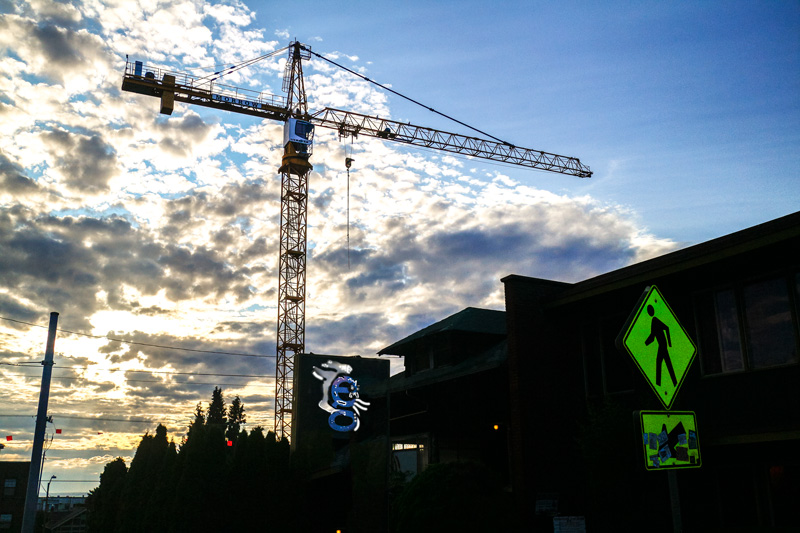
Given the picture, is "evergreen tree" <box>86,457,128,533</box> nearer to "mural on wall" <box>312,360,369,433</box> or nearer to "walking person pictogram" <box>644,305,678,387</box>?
"mural on wall" <box>312,360,369,433</box>

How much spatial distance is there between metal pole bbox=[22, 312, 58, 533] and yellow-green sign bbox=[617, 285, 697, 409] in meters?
23.0

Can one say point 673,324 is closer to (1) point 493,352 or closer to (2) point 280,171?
(1) point 493,352

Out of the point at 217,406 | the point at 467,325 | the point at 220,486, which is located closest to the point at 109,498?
the point at 220,486

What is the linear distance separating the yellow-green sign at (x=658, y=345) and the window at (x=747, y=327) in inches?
382

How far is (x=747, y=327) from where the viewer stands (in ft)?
54.1

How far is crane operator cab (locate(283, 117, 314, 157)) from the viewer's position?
76188 mm

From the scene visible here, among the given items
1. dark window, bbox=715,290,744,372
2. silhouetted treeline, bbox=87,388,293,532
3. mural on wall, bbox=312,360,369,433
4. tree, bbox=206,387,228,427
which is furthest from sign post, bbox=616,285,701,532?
tree, bbox=206,387,228,427

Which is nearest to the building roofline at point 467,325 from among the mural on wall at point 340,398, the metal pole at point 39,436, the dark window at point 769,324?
the mural on wall at point 340,398

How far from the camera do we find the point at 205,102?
83938 millimetres

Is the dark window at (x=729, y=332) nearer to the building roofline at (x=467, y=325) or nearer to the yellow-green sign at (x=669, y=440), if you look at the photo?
the yellow-green sign at (x=669, y=440)

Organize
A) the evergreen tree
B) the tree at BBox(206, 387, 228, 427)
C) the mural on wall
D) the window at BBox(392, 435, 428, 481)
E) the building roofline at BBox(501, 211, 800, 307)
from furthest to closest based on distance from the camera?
1. the tree at BBox(206, 387, 228, 427)
2. the evergreen tree
3. the mural on wall
4. the window at BBox(392, 435, 428, 481)
5. the building roofline at BBox(501, 211, 800, 307)

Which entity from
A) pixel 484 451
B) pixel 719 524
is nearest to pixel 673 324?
pixel 719 524

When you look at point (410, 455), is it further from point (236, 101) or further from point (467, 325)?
point (236, 101)

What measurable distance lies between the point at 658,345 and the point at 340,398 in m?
26.6
